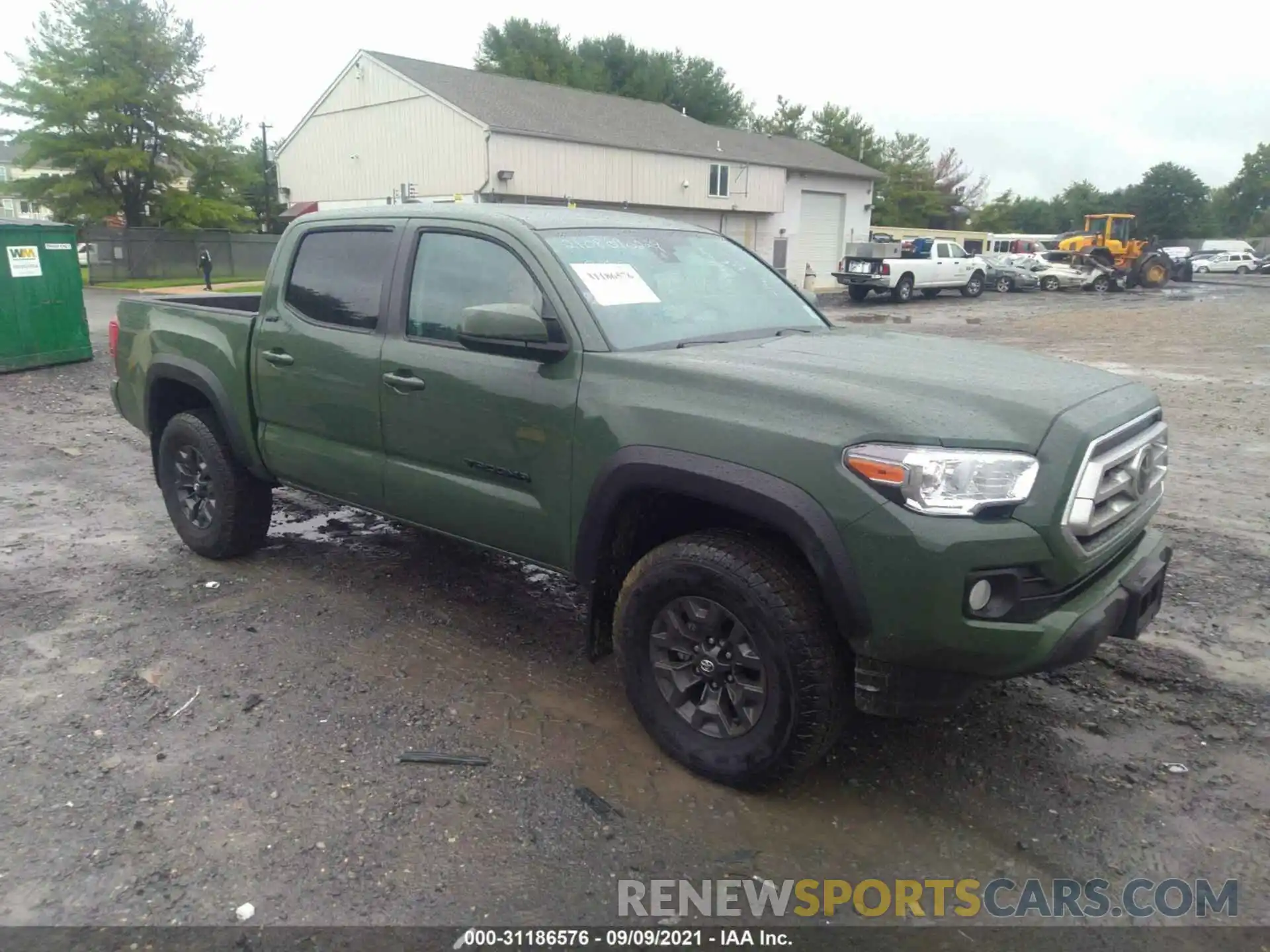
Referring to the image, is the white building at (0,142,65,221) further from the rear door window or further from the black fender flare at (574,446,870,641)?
the black fender flare at (574,446,870,641)

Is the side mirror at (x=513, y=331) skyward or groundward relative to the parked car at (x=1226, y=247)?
groundward

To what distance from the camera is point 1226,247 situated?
59.3 m

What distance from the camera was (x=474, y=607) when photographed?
4.72 m

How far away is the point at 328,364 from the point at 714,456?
86.1 inches

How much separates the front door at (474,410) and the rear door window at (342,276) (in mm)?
199

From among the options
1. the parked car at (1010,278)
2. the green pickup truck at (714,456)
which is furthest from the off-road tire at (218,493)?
the parked car at (1010,278)

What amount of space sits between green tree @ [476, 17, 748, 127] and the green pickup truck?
2179 inches

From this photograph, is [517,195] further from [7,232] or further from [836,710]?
[836,710]

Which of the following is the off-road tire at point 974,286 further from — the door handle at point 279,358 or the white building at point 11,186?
the door handle at point 279,358

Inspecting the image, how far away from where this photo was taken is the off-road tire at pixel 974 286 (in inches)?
1253

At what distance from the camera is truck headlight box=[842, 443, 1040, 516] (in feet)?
8.61

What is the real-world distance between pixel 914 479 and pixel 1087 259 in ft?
124

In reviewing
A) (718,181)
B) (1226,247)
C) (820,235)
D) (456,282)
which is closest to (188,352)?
(456,282)

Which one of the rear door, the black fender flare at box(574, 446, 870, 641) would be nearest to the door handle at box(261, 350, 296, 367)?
the black fender flare at box(574, 446, 870, 641)
